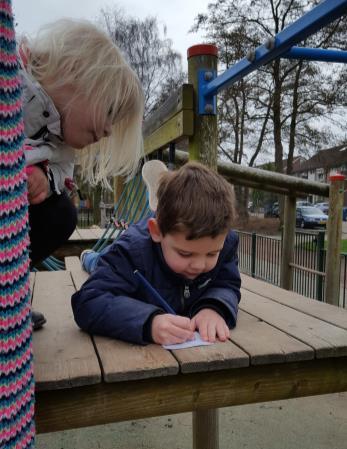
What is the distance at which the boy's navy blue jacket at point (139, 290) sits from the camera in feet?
3.93

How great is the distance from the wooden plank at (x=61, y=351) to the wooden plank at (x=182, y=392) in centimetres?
5

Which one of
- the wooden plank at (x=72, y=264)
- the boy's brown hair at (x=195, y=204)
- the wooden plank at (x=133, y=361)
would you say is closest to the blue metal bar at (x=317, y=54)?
the boy's brown hair at (x=195, y=204)

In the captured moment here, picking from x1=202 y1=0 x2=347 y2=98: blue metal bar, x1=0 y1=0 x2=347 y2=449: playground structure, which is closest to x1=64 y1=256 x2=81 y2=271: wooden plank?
x1=0 y1=0 x2=347 y2=449: playground structure

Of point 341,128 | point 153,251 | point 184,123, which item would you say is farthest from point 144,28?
point 153,251

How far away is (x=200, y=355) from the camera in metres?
1.10

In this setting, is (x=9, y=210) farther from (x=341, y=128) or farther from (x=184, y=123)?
(x=341, y=128)

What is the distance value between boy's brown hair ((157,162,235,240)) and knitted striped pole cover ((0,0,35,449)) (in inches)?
21.5

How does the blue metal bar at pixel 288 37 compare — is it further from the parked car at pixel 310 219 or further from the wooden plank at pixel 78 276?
the parked car at pixel 310 219

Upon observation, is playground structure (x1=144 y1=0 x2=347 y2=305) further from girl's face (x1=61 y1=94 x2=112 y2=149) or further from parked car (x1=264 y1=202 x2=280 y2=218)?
parked car (x1=264 y1=202 x2=280 y2=218)

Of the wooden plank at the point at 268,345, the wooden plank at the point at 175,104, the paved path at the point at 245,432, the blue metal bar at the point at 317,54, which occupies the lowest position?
the paved path at the point at 245,432

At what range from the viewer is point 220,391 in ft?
3.75

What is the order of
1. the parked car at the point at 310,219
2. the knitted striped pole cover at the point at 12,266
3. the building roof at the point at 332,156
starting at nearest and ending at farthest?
the knitted striped pole cover at the point at 12,266
the building roof at the point at 332,156
the parked car at the point at 310,219

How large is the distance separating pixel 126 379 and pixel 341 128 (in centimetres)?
1289

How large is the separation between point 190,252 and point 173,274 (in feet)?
0.46
